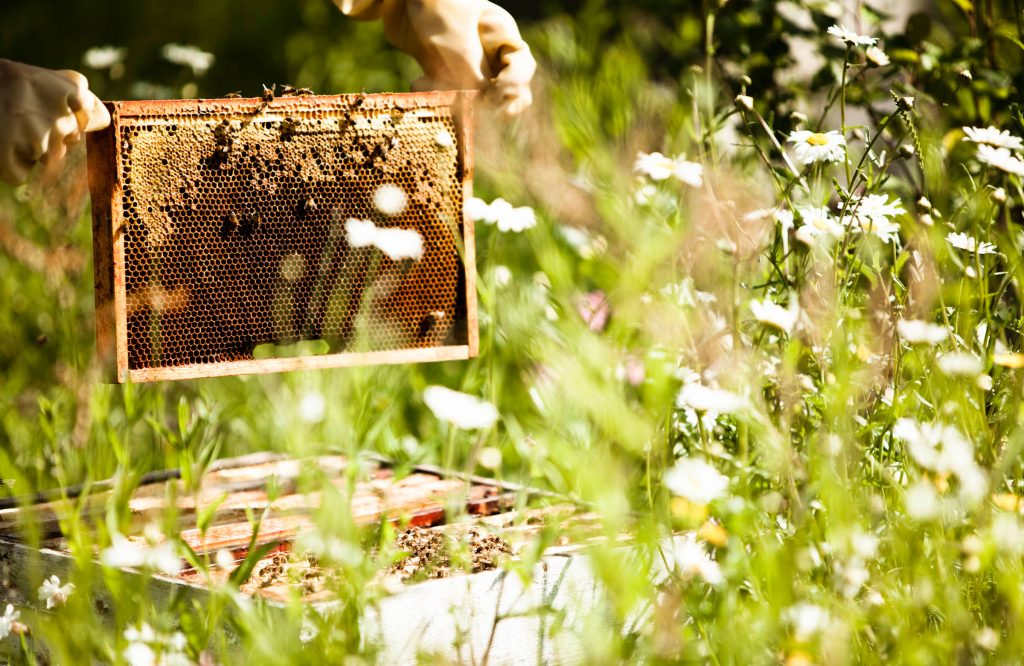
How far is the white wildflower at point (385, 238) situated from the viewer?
85.9 inches

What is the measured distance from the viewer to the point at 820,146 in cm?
202

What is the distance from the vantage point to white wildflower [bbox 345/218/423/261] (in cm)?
218

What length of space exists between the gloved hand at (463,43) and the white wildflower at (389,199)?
0.25m

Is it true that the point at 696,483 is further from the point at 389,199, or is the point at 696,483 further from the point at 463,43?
the point at 463,43

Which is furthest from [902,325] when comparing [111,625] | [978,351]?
[111,625]

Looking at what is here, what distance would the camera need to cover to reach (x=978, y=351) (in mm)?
2189

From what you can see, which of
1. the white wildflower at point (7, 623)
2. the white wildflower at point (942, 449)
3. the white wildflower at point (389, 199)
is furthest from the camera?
the white wildflower at point (389, 199)

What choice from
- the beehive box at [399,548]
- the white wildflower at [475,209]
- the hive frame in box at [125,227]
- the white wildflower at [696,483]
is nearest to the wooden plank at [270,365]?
the hive frame in box at [125,227]

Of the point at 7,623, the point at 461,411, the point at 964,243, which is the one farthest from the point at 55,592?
the point at 964,243

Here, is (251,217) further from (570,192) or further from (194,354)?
(570,192)

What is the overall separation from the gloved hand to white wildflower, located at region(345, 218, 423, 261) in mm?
329

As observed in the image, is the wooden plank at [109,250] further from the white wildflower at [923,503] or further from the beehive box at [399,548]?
the white wildflower at [923,503]

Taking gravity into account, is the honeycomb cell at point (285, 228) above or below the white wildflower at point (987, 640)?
above

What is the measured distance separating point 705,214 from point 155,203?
107 centimetres
